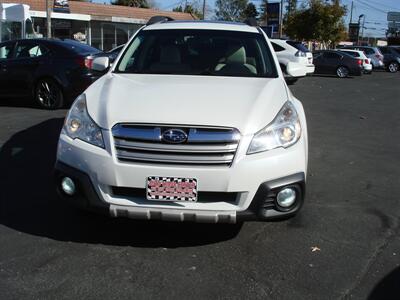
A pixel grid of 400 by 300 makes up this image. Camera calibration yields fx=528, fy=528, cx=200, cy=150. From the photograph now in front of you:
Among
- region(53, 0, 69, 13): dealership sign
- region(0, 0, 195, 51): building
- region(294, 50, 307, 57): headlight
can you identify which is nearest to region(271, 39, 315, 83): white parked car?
region(294, 50, 307, 57): headlight

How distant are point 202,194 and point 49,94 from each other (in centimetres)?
769

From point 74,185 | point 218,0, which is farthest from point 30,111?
point 218,0

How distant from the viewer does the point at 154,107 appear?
375 cm

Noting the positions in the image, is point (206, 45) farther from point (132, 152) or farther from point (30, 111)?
point (30, 111)

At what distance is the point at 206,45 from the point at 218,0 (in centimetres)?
8330

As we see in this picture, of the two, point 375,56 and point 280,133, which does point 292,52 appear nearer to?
point 375,56

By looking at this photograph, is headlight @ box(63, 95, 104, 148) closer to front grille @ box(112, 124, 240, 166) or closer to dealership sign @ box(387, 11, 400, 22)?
front grille @ box(112, 124, 240, 166)

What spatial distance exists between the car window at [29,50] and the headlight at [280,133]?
789cm

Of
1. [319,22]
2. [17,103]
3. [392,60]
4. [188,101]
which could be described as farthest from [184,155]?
[319,22]

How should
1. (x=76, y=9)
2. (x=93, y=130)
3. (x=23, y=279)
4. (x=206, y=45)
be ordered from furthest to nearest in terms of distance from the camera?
(x=76, y=9) < (x=206, y=45) < (x=93, y=130) < (x=23, y=279)

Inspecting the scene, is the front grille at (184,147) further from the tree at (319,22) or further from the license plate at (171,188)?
the tree at (319,22)

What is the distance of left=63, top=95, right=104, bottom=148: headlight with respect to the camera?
3699 millimetres

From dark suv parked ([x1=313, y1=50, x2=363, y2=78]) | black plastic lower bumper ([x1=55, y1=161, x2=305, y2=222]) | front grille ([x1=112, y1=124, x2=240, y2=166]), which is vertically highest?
front grille ([x1=112, y1=124, x2=240, y2=166])

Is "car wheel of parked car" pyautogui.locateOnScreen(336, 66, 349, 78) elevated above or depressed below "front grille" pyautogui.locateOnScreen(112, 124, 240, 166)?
below
